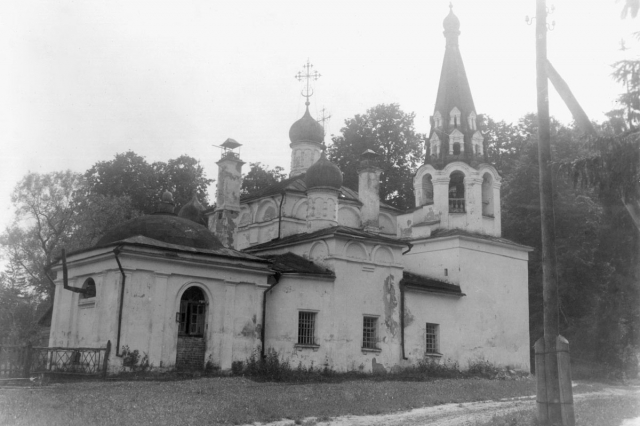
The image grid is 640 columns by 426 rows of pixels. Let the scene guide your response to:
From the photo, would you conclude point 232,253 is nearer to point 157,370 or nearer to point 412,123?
point 157,370

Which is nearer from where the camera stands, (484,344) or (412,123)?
(484,344)

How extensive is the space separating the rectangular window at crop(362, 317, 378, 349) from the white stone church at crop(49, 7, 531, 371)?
45 mm

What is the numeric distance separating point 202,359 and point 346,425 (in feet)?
25.6

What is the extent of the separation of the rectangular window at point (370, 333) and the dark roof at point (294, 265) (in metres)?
2.08

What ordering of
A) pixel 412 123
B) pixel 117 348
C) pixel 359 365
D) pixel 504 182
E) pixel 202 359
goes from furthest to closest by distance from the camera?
pixel 412 123 → pixel 504 182 → pixel 359 365 → pixel 202 359 → pixel 117 348

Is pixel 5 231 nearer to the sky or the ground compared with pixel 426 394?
nearer to the sky

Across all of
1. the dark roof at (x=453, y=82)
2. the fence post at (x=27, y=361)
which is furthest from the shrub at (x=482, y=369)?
the fence post at (x=27, y=361)

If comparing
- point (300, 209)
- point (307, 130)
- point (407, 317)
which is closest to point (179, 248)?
point (407, 317)

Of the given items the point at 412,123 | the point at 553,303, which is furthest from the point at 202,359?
the point at 412,123

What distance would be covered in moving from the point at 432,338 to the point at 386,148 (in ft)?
64.1

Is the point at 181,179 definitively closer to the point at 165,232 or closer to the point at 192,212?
the point at 192,212

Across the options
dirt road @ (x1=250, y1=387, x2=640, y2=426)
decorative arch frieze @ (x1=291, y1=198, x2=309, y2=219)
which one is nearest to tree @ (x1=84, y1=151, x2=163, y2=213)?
decorative arch frieze @ (x1=291, y1=198, x2=309, y2=219)

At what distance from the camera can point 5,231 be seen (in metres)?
33.8

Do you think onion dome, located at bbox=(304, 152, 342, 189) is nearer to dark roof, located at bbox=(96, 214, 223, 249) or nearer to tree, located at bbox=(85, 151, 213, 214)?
dark roof, located at bbox=(96, 214, 223, 249)
